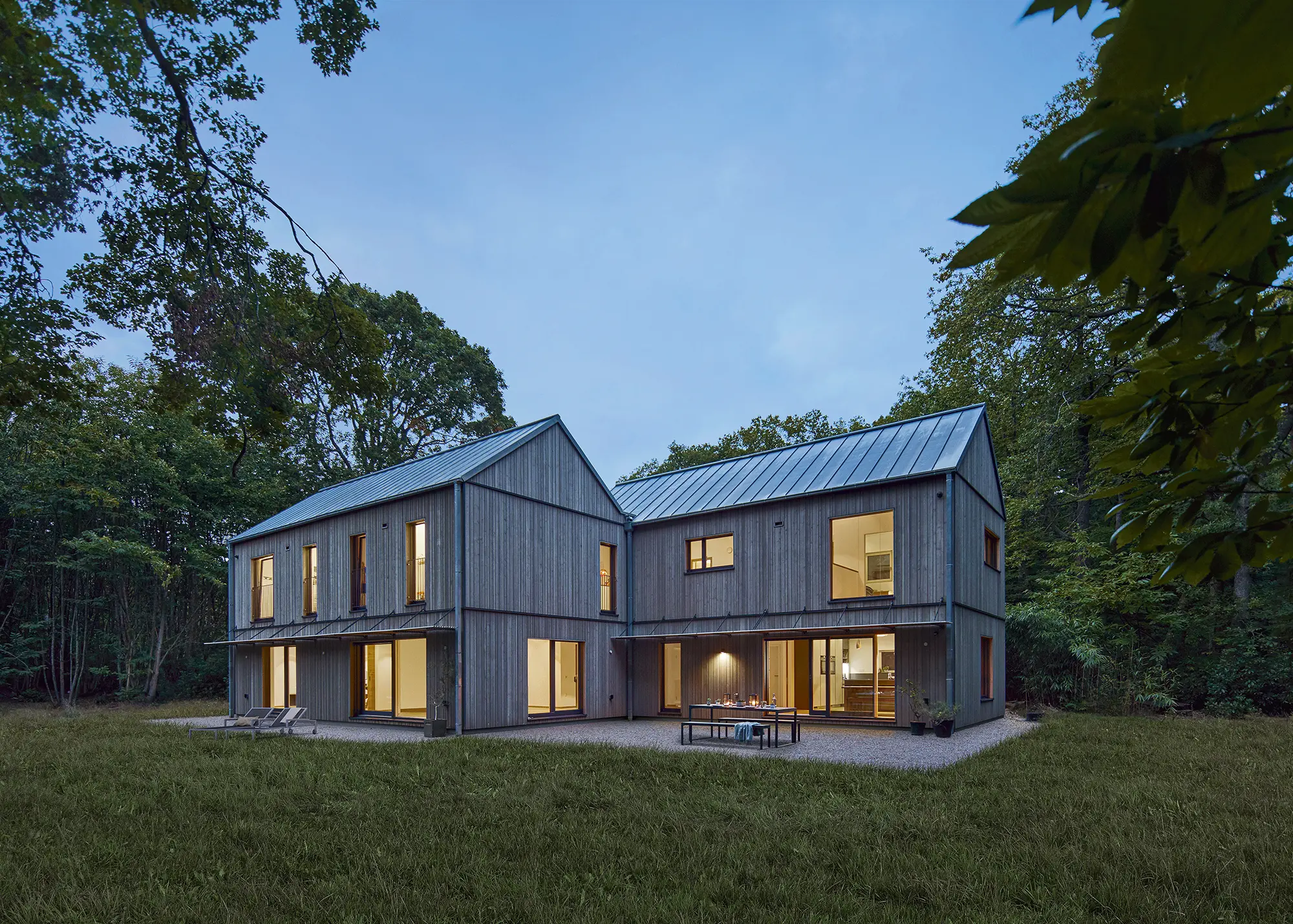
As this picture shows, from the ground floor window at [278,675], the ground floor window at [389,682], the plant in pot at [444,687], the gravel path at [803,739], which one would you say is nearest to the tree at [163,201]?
the gravel path at [803,739]

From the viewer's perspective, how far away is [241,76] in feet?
23.5

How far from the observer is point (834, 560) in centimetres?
1656

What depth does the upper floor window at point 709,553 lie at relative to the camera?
1755 centimetres

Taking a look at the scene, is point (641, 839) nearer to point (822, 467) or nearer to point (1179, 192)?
point (1179, 192)

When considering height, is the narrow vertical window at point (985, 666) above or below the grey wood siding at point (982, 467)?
below

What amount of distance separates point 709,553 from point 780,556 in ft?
6.48

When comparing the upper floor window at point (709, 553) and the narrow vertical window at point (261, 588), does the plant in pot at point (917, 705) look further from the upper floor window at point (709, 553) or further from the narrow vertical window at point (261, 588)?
the narrow vertical window at point (261, 588)

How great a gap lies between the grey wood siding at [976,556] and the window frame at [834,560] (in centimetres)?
113

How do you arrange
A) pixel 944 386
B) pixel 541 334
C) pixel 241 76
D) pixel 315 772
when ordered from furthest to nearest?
pixel 541 334 → pixel 944 386 → pixel 315 772 → pixel 241 76

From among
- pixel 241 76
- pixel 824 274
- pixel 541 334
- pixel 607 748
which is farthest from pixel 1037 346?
pixel 824 274

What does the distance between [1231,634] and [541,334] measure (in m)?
137

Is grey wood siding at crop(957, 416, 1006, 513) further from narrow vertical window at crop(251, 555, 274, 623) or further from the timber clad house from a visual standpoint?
narrow vertical window at crop(251, 555, 274, 623)

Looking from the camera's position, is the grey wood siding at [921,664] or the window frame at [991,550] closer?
the grey wood siding at [921,664]

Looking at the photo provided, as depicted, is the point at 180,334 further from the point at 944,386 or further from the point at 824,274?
the point at 824,274
